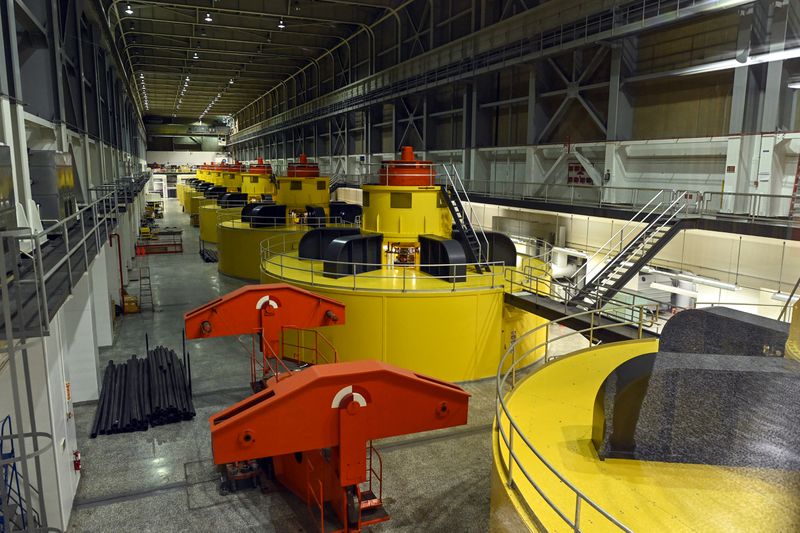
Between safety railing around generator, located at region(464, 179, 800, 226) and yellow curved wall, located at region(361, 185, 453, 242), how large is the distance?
434 centimetres

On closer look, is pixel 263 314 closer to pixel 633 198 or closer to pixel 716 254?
pixel 716 254

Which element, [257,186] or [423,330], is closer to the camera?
[423,330]

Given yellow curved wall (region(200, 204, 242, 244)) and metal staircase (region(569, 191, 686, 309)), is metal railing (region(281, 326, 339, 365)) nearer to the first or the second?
metal staircase (region(569, 191, 686, 309))

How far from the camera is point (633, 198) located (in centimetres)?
1761

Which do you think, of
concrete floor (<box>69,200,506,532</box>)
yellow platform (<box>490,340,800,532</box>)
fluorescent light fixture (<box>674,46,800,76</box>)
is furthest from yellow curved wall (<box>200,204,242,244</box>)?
yellow platform (<box>490,340,800,532</box>)

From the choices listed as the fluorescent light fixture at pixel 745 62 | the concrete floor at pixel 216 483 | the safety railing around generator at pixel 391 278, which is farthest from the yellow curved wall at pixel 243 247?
the fluorescent light fixture at pixel 745 62

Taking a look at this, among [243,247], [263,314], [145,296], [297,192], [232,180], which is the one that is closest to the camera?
Answer: [263,314]

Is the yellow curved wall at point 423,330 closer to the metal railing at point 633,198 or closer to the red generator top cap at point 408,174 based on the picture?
the red generator top cap at point 408,174

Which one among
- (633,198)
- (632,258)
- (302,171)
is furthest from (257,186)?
(632,258)

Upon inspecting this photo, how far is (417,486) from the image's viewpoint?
9211 millimetres

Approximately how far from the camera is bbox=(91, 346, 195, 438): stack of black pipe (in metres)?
11.1

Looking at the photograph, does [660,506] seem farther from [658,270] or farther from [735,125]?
[735,125]

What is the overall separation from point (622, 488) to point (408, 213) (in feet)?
38.5

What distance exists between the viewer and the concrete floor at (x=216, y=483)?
27.1 feet
